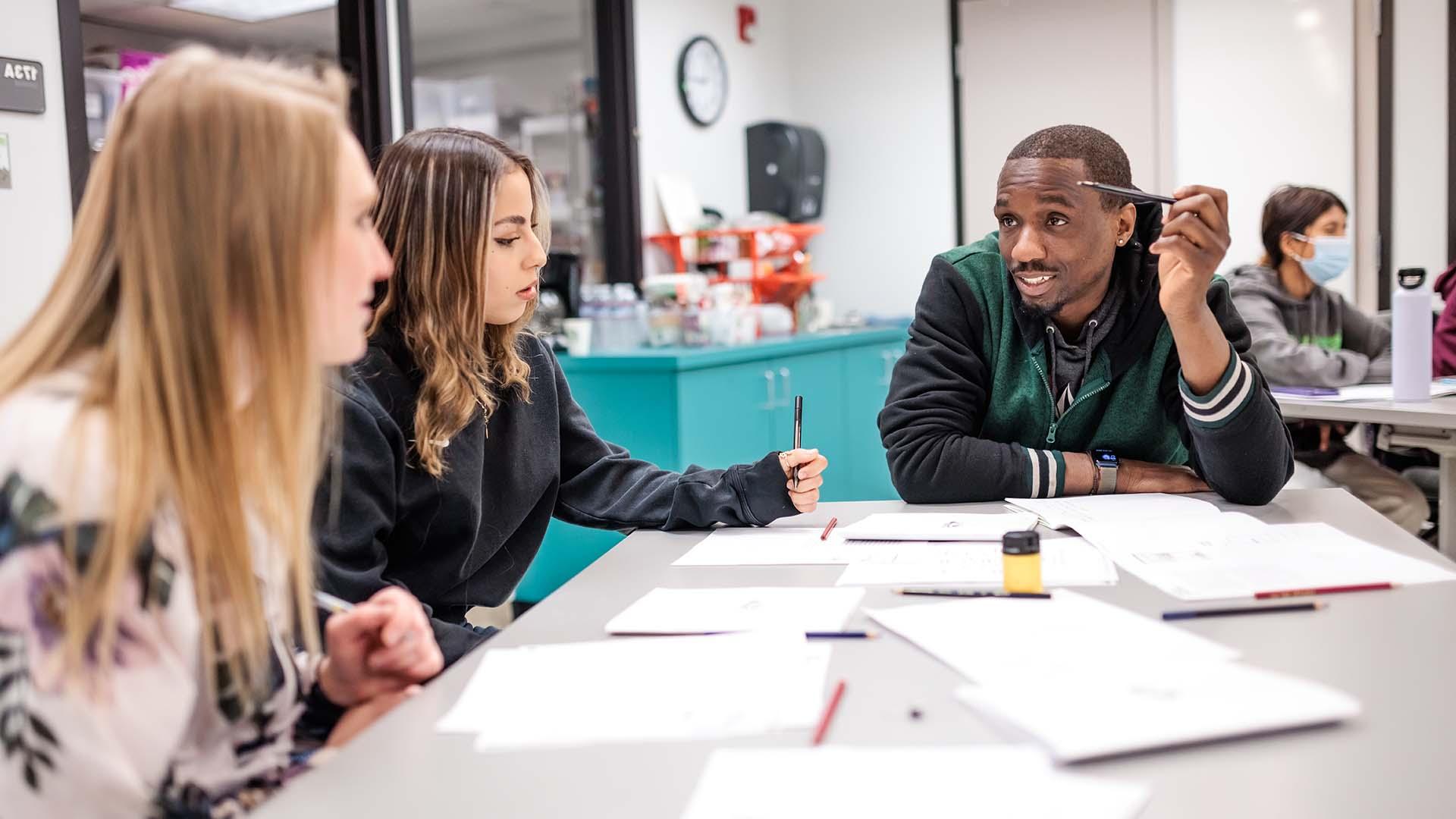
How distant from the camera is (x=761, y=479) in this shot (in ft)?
5.24

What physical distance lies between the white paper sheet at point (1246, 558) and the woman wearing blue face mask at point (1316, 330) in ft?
5.28

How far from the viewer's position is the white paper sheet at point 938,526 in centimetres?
149

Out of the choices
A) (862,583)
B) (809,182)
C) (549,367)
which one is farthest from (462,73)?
(862,583)

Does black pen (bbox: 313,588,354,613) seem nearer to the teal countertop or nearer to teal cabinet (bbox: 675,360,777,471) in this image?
the teal countertop

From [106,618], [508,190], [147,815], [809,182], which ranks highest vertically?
[809,182]

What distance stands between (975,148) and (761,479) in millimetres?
4137

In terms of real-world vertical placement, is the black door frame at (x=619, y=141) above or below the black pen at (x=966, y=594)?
above

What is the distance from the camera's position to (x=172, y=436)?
758mm

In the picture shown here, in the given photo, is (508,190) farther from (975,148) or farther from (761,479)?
(975,148)

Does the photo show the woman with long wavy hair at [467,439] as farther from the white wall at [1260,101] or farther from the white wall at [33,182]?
the white wall at [1260,101]

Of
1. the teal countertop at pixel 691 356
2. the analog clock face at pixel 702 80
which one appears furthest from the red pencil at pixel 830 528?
the analog clock face at pixel 702 80

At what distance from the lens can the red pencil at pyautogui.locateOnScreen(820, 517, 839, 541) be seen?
1.53m

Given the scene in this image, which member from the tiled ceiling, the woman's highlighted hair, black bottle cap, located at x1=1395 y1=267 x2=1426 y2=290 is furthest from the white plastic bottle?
the tiled ceiling

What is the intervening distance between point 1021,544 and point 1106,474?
615mm
